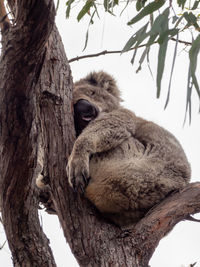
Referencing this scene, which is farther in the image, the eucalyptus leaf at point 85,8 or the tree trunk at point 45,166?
the eucalyptus leaf at point 85,8

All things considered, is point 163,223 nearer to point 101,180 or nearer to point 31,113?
point 101,180

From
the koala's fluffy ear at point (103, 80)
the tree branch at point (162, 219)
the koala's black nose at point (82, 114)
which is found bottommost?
the tree branch at point (162, 219)

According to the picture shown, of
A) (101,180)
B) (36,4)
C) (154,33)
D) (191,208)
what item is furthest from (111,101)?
(36,4)

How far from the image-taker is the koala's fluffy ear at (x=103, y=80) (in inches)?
145

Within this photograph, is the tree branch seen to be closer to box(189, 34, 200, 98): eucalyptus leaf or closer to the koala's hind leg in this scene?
the koala's hind leg

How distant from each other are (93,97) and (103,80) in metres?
0.35

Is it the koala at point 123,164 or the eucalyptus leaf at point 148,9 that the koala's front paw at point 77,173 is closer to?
the koala at point 123,164

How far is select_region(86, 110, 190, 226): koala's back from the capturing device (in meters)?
2.42

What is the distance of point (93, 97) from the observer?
135 inches

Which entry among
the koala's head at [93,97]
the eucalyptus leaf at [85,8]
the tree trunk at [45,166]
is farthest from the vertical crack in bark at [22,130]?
the koala's head at [93,97]

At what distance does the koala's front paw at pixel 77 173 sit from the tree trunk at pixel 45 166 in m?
0.05

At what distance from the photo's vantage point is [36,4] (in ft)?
4.80

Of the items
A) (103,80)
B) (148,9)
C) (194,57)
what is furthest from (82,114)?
(194,57)

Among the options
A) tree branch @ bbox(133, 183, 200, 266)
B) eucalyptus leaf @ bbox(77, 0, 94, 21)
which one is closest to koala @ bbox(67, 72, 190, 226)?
tree branch @ bbox(133, 183, 200, 266)
